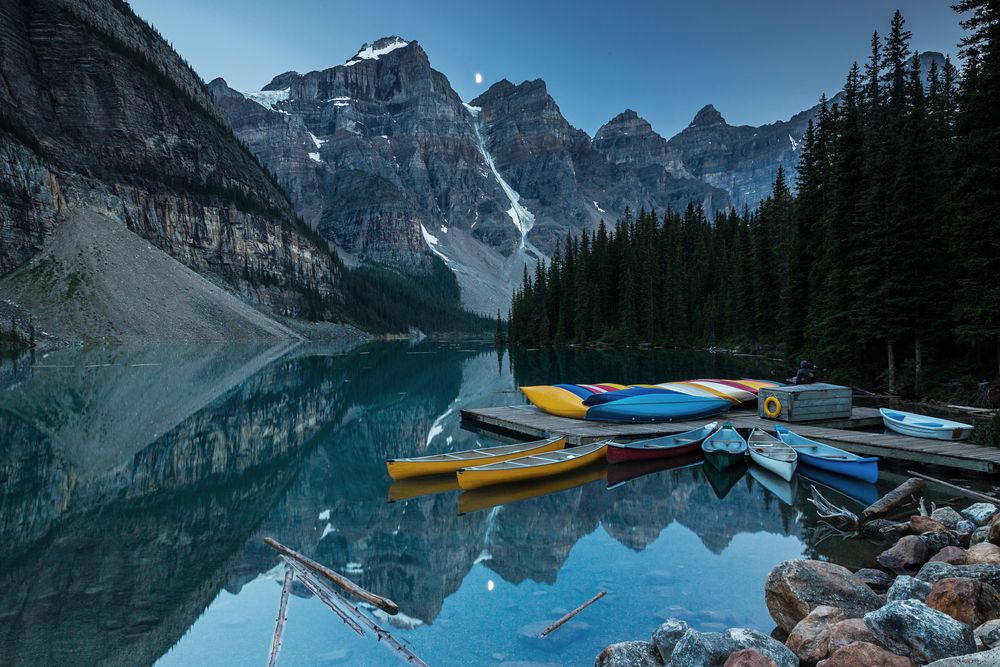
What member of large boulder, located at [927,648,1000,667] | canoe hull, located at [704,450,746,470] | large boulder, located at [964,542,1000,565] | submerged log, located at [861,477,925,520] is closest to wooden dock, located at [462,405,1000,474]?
canoe hull, located at [704,450,746,470]

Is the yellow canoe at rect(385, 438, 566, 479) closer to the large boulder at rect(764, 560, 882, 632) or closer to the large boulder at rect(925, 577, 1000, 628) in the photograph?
the large boulder at rect(764, 560, 882, 632)

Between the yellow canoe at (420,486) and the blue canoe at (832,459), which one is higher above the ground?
the blue canoe at (832,459)

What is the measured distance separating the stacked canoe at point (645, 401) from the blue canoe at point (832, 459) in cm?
425

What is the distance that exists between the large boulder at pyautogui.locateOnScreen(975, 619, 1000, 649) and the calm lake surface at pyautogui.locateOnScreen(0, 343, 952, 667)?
9.45 feet

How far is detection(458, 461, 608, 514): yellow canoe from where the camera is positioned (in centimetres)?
1424

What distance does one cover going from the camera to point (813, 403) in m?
21.2

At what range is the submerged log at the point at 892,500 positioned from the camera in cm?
1234

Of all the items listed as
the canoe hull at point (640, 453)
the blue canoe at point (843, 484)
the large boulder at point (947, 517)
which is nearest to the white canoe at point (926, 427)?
the blue canoe at point (843, 484)

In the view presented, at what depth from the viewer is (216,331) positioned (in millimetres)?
101438

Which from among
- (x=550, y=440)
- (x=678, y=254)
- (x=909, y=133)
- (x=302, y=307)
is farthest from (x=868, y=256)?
(x=302, y=307)

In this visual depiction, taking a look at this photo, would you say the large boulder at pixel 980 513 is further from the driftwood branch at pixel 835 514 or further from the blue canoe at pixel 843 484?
the blue canoe at pixel 843 484

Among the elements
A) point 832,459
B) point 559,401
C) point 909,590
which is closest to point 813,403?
point 832,459

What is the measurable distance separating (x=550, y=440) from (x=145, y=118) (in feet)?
524

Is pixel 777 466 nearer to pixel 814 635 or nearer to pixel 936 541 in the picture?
pixel 936 541
